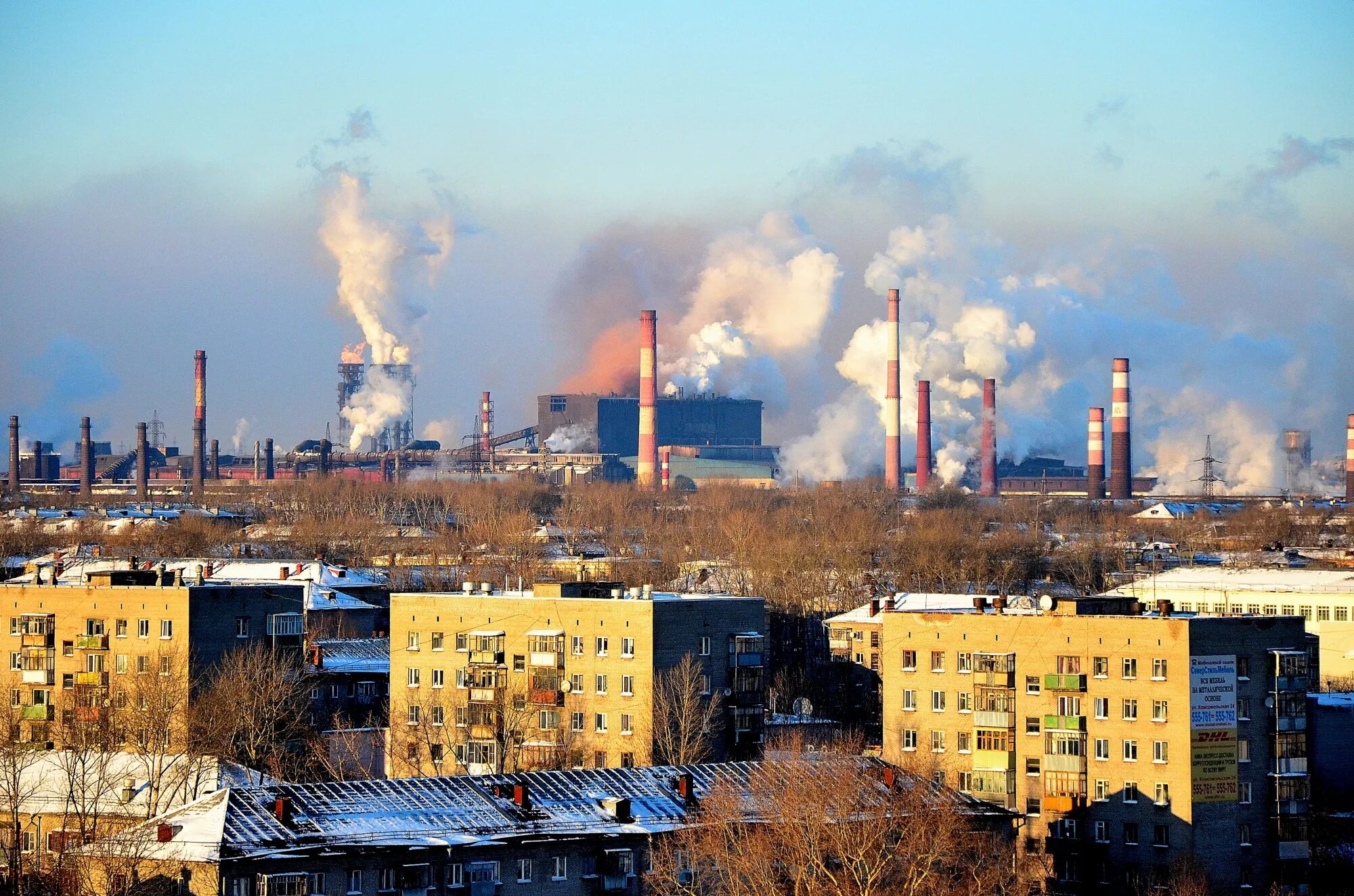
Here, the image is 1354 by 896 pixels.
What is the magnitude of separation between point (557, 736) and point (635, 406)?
2854 inches

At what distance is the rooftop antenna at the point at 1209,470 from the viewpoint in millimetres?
88438

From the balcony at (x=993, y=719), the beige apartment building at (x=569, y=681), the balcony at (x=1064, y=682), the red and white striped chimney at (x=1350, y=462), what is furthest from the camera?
the red and white striped chimney at (x=1350, y=462)

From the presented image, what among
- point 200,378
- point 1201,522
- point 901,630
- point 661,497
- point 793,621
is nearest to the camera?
point 901,630

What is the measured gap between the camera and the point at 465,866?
18.7 metres

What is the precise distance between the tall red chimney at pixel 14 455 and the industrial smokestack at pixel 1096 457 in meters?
39.8

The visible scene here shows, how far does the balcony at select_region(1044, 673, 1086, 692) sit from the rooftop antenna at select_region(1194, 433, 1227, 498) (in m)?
64.3

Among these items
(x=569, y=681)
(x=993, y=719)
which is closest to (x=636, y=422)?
(x=569, y=681)

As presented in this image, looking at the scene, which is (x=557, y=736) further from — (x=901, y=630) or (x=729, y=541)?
(x=729, y=541)

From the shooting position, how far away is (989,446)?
84625 mm

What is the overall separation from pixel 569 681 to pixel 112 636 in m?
6.68

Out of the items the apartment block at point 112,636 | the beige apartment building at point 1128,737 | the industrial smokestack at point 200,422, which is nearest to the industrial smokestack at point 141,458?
the industrial smokestack at point 200,422

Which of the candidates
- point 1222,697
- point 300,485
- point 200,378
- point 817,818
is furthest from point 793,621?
point 200,378

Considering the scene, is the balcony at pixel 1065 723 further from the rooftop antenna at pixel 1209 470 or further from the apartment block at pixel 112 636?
the rooftop antenna at pixel 1209 470

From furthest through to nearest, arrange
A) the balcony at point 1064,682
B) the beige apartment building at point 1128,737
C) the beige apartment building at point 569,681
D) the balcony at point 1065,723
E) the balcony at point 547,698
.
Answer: the balcony at point 547,698 → the beige apartment building at point 569,681 → the balcony at point 1064,682 → the balcony at point 1065,723 → the beige apartment building at point 1128,737
